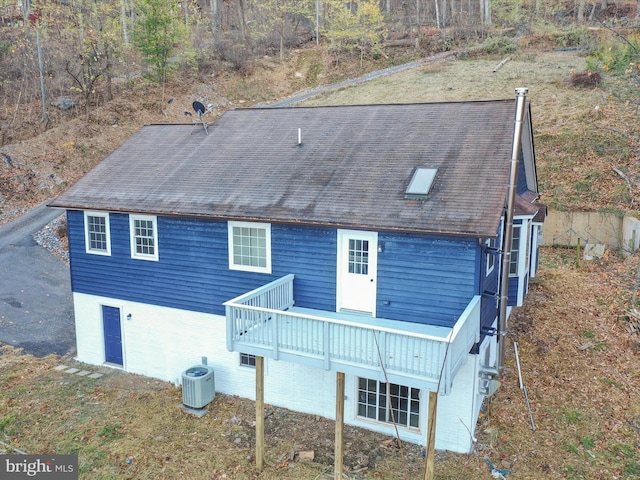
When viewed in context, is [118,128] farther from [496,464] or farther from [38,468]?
[496,464]

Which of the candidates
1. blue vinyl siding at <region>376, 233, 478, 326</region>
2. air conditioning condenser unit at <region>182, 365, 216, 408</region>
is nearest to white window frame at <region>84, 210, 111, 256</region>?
air conditioning condenser unit at <region>182, 365, 216, 408</region>

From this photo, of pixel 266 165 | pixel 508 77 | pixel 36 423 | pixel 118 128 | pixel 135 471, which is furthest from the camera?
pixel 508 77

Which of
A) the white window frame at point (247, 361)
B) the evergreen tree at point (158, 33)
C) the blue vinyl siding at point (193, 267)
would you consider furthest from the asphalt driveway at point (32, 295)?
the evergreen tree at point (158, 33)

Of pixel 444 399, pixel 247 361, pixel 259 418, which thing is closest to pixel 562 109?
pixel 444 399

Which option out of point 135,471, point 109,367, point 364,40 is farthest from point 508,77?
point 135,471

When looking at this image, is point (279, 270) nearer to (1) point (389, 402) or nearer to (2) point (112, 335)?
(1) point (389, 402)

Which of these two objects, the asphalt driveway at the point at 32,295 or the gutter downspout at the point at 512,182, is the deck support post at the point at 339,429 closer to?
the gutter downspout at the point at 512,182
